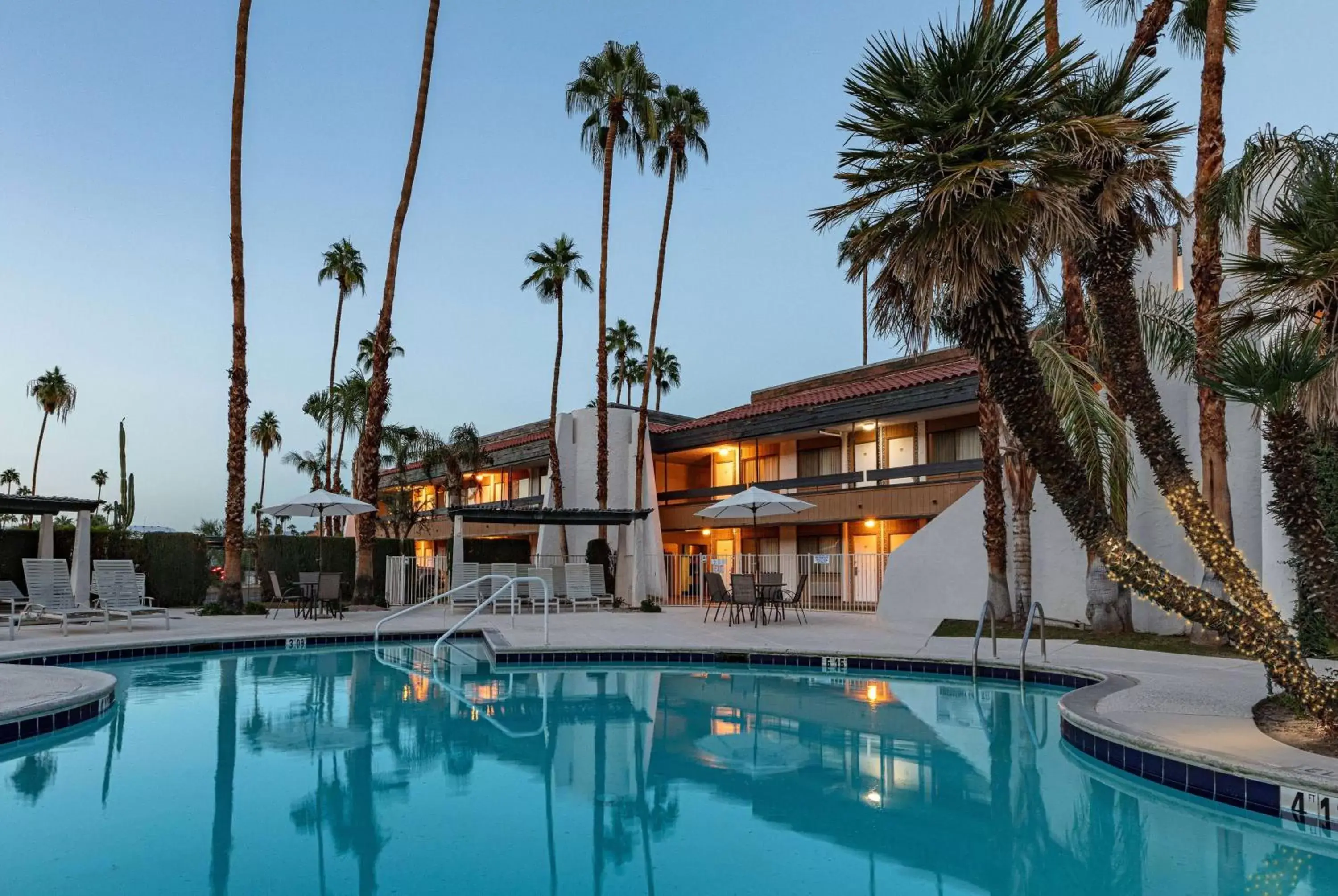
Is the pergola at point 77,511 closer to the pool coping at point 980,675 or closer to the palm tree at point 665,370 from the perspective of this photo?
the pool coping at point 980,675

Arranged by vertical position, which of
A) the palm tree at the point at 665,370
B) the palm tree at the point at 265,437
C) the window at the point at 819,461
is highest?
the palm tree at the point at 665,370

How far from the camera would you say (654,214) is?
3431 centimetres

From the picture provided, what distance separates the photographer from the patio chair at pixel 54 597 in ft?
45.8

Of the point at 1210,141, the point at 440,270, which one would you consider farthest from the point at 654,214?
the point at 1210,141

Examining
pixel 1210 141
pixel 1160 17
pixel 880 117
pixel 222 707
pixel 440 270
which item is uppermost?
pixel 440 270

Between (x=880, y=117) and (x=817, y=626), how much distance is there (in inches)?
425

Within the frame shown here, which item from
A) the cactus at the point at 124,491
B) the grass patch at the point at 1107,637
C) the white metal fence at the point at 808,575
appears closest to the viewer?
the grass patch at the point at 1107,637

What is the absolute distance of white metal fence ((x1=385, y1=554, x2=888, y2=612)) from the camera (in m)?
20.9

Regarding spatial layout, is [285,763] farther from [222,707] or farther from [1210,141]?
[1210,141]

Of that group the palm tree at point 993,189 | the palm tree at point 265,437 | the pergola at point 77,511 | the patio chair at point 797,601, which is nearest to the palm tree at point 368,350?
the pergola at point 77,511

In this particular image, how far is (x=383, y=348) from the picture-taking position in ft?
65.4

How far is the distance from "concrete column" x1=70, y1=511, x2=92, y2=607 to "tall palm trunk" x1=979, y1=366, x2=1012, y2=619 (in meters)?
16.4

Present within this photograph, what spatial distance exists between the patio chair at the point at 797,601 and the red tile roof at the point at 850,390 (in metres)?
5.32

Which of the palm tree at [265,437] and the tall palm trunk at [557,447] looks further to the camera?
the palm tree at [265,437]
